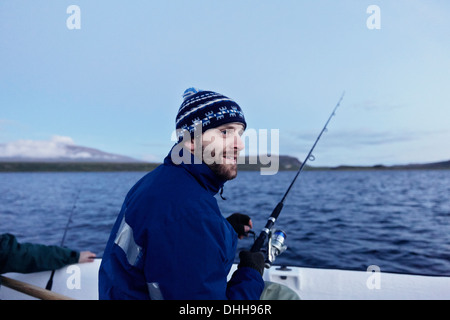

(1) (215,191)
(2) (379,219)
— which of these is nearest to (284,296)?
(1) (215,191)

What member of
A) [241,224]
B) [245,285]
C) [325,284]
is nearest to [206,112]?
→ [245,285]

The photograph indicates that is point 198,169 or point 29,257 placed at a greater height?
point 198,169

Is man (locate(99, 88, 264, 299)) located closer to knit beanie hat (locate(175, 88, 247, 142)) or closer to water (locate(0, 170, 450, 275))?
knit beanie hat (locate(175, 88, 247, 142))

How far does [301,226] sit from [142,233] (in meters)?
10.6

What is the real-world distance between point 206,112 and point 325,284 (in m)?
3.09

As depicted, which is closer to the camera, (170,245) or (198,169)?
(170,245)

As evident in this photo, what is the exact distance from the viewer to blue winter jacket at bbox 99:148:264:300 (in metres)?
1.31

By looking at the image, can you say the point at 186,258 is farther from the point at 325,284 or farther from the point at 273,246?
the point at 325,284

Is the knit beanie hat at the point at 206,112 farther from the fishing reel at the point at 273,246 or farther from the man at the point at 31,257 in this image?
the man at the point at 31,257

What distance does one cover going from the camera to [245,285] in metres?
1.66

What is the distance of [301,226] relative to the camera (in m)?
11.3

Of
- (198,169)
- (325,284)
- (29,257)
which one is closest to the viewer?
(198,169)

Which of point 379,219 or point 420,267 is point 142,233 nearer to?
point 420,267

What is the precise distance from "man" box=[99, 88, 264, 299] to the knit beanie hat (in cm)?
13
